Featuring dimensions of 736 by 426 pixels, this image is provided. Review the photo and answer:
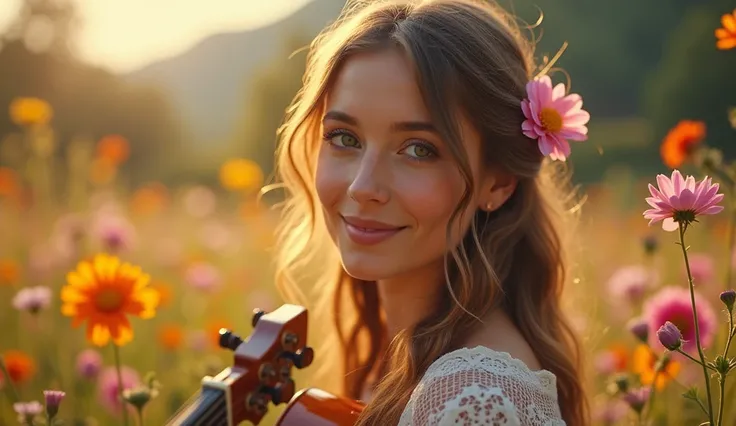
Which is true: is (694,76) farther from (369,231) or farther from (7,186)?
(369,231)

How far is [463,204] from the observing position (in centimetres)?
192

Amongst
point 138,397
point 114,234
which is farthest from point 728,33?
point 114,234

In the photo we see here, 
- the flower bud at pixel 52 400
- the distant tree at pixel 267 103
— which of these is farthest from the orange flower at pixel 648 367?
the distant tree at pixel 267 103

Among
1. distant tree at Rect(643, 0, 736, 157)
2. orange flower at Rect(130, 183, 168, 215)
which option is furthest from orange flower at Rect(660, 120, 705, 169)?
distant tree at Rect(643, 0, 736, 157)

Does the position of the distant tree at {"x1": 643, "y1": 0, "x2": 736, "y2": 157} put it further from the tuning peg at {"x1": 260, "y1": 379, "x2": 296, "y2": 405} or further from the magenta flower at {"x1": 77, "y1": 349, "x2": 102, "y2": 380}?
the tuning peg at {"x1": 260, "y1": 379, "x2": 296, "y2": 405}

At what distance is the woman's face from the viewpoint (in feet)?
6.13

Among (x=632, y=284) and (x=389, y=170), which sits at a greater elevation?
(x=389, y=170)

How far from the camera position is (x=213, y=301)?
14.5 feet

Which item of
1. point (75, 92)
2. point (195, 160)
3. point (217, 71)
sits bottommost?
point (195, 160)

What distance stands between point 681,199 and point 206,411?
3.09 feet

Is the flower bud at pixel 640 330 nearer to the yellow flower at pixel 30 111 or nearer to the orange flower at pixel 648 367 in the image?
the orange flower at pixel 648 367

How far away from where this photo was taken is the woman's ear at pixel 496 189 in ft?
6.81

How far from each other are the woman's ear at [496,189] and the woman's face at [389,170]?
0.07 m

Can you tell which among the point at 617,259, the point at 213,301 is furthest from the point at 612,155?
the point at 213,301
